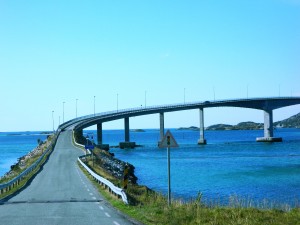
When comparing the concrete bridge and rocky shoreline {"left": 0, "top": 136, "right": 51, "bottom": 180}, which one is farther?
the concrete bridge

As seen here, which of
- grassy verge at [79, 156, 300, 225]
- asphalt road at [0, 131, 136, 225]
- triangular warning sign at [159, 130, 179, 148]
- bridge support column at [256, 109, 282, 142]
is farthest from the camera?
bridge support column at [256, 109, 282, 142]

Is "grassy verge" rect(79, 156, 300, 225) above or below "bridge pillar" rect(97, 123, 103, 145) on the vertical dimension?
below

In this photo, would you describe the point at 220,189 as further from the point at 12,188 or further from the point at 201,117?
the point at 201,117

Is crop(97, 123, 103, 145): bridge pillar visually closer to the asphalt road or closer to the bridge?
the bridge

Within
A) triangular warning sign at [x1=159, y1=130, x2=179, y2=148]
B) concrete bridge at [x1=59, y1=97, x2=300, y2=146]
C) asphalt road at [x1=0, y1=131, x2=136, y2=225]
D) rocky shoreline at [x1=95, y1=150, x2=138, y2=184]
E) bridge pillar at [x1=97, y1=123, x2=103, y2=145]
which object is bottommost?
rocky shoreline at [x1=95, y1=150, x2=138, y2=184]

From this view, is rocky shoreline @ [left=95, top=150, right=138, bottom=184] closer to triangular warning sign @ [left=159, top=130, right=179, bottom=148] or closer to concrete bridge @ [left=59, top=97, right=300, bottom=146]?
triangular warning sign @ [left=159, top=130, right=179, bottom=148]

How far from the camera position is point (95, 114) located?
462ft

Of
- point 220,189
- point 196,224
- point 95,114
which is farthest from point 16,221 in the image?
point 95,114

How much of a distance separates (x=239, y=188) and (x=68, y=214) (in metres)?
23.6

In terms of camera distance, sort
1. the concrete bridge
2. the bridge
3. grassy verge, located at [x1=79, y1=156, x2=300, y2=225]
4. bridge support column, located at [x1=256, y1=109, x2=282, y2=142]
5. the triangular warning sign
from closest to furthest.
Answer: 1. grassy verge, located at [x1=79, y1=156, x2=300, y2=225]
2. the bridge
3. the triangular warning sign
4. the concrete bridge
5. bridge support column, located at [x1=256, y1=109, x2=282, y2=142]

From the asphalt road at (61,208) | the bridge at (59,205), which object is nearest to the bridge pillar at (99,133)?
the bridge at (59,205)

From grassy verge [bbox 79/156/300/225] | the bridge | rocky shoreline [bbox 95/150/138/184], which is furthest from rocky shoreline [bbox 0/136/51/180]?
grassy verge [bbox 79/156/300/225]

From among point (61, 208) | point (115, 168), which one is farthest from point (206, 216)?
point (115, 168)

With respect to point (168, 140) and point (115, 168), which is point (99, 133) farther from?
point (168, 140)
